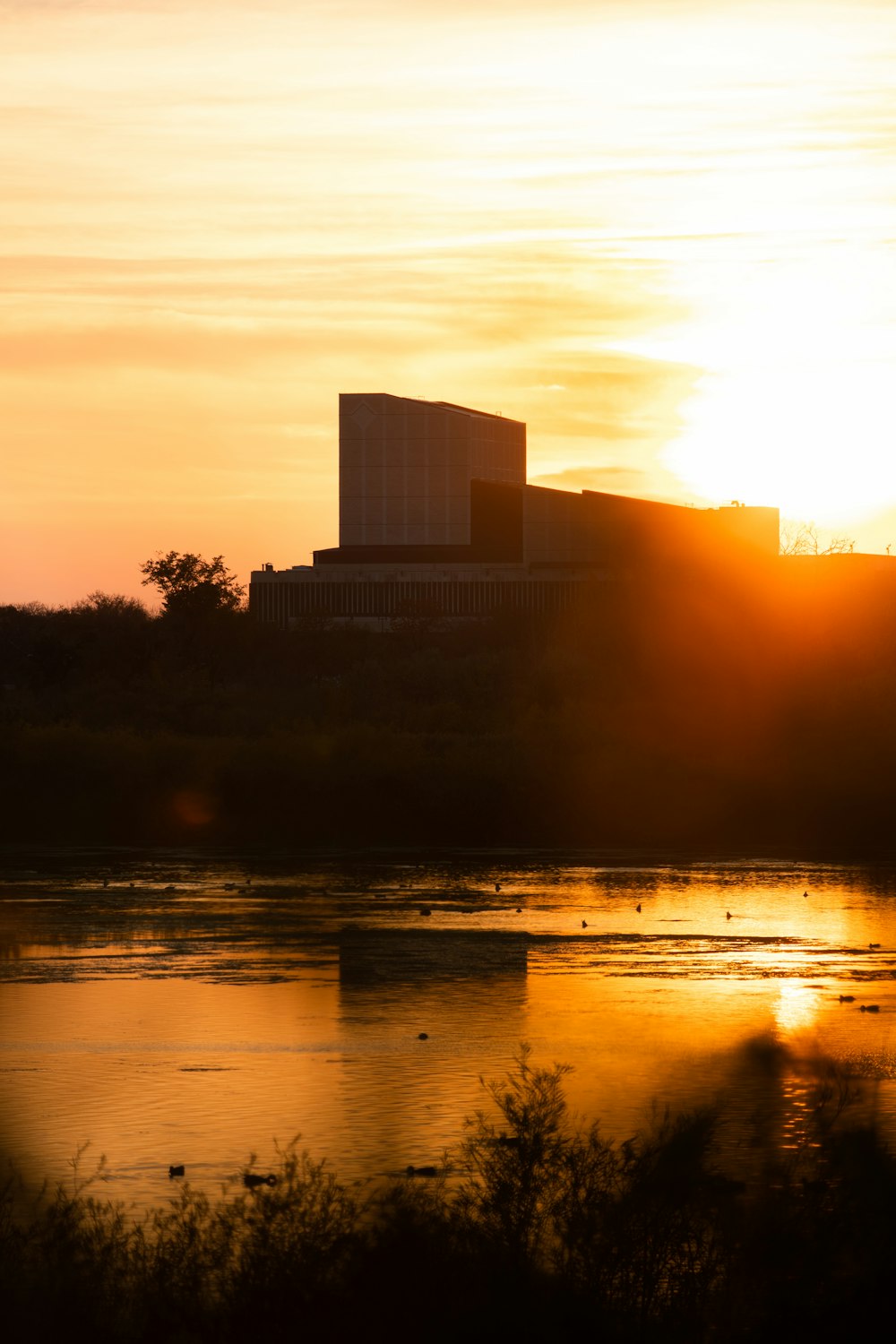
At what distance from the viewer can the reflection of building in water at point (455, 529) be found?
16025cm

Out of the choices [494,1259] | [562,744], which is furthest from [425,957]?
[562,744]

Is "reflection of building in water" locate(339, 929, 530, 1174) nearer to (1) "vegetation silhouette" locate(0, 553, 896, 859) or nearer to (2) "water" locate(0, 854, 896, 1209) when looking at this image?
(2) "water" locate(0, 854, 896, 1209)

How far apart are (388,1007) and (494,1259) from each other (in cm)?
1090

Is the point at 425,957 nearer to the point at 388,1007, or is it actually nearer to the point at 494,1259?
the point at 388,1007

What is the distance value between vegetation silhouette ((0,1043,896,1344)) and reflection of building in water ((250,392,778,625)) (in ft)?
443

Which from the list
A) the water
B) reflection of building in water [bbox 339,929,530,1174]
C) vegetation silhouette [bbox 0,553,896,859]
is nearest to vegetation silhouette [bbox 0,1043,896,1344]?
the water

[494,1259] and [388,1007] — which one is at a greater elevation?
[388,1007]

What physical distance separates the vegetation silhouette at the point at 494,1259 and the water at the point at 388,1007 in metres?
2.05

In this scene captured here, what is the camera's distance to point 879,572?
109 meters

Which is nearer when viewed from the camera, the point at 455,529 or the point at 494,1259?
the point at 494,1259

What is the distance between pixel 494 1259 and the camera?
417 inches

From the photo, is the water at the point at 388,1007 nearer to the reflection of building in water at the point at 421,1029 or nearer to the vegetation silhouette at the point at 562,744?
the reflection of building in water at the point at 421,1029

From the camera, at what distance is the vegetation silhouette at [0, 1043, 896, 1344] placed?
395 inches

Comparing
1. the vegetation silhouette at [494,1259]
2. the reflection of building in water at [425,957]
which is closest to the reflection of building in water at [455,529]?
the reflection of building in water at [425,957]
